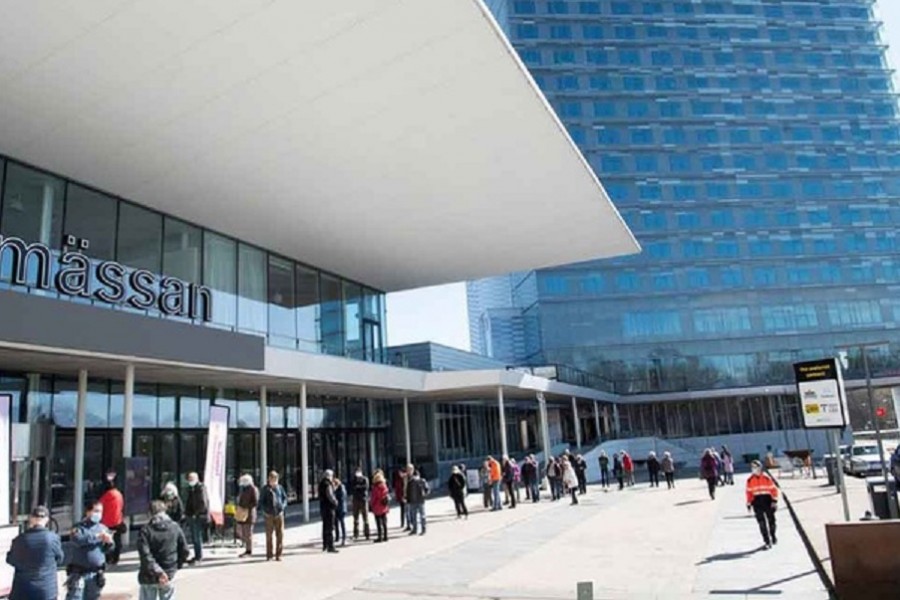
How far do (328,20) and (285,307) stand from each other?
13205mm

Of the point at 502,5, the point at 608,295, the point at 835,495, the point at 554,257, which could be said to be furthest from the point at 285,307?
the point at 502,5

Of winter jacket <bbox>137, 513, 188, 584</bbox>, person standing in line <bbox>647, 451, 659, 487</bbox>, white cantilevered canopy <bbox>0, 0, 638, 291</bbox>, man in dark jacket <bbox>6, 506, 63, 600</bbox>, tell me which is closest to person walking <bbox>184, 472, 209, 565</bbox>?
man in dark jacket <bbox>6, 506, 63, 600</bbox>

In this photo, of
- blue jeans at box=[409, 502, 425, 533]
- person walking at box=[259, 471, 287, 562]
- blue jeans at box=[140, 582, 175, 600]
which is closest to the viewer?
blue jeans at box=[140, 582, 175, 600]

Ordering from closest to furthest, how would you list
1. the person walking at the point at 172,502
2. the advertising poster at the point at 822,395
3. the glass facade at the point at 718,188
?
the advertising poster at the point at 822,395 < the person walking at the point at 172,502 < the glass facade at the point at 718,188

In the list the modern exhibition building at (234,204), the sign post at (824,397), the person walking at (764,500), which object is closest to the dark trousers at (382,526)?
the modern exhibition building at (234,204)

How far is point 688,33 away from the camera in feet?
Result: 244

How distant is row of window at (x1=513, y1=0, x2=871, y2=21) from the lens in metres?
71.8

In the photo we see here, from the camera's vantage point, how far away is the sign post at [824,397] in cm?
1208

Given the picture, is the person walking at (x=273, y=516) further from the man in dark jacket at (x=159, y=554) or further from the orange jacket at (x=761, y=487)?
the orange jacket at (x=761, y=487)

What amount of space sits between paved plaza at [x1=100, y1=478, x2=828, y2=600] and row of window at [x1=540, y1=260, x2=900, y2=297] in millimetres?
46735

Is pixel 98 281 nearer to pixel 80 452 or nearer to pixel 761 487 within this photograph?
A: pixel 80 452

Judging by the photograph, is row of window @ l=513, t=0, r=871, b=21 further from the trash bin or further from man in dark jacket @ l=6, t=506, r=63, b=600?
man in dark jacket @ l=6, t=506, r=63, b=600

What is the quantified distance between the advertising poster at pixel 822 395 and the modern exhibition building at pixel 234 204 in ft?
23.0

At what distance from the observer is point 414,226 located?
21.1 metres
